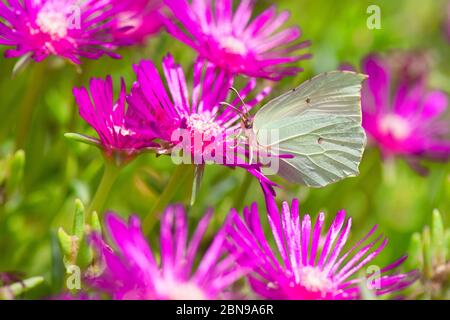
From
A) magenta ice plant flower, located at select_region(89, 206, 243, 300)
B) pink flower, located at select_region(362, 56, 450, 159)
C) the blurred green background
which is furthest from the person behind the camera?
pink flower, located at select_region(362, 56, 450, 159)

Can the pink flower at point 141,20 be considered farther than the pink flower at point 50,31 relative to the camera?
Yes

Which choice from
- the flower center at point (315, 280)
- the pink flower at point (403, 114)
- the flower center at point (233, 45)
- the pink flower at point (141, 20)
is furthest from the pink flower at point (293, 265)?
the pink flower at point (403, 114)

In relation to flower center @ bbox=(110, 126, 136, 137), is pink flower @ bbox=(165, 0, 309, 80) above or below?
above

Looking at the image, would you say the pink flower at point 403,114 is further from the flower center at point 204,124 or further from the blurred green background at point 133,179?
the flower center at point 204,124

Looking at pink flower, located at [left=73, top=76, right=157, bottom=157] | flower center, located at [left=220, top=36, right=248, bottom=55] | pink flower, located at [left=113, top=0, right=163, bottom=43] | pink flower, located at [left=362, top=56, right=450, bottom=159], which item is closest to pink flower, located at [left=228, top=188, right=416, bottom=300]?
pink flower, located at [left=73, top=76, right=157, bottom=157]

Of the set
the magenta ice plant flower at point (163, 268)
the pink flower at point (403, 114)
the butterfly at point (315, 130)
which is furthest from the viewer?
the pink flower at point (403, 114)

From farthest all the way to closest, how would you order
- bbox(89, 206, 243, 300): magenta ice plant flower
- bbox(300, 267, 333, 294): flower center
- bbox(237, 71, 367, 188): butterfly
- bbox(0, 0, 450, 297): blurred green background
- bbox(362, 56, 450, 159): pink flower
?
bbox(362, 56, 450, 159): pink flower
bbox(0, 0, 450, 297): blurred green background
bbox(237, 71, 367, 188): butterfly
bbox(300, 267, 333, 294): flower center
bbox(89, 206, 243, 300): magenta ice plant flower

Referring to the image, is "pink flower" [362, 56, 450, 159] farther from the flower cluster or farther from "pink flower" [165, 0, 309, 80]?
the flower cluster

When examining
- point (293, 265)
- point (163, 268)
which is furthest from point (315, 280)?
point (163, 268)
